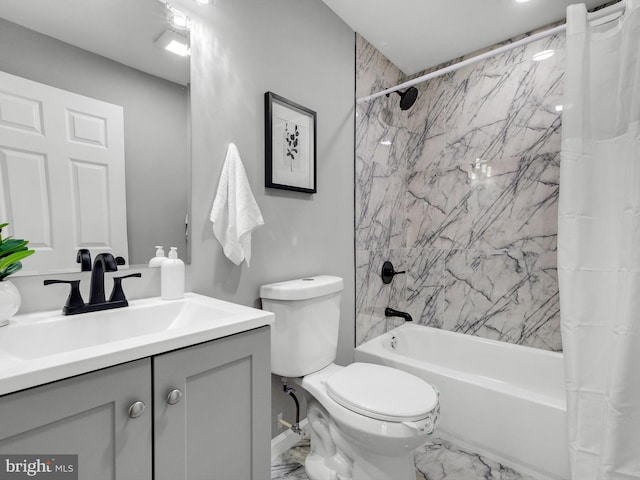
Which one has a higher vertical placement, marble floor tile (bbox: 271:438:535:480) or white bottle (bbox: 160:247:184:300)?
white bottle (bbox: 160:247:184:300)

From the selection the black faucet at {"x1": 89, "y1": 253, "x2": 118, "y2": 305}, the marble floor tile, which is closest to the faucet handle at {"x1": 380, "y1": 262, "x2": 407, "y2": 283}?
the marble floor tile

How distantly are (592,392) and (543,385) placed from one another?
772mm

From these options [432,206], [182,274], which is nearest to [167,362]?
[182,274]

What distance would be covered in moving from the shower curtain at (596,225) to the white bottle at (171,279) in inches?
60.2

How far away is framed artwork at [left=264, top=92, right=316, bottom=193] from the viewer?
156cm

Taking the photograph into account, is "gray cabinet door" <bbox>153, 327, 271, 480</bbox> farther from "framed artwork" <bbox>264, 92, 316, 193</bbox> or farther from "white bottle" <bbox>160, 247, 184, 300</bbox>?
"framed artwork" <bbox>264, 92, 316, 193</bbox>

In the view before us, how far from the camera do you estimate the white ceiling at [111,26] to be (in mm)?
949

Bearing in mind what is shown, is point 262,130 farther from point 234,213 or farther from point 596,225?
point 596,225

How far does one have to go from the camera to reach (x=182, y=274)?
1154 millimetres

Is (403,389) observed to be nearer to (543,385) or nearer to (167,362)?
(167,362)

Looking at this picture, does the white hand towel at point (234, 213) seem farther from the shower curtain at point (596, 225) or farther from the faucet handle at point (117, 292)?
the shower curtain at point (596, 225)

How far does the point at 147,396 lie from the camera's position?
699 millimetres

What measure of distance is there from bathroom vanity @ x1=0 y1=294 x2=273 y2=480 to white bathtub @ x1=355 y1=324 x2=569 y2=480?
1.17 metres

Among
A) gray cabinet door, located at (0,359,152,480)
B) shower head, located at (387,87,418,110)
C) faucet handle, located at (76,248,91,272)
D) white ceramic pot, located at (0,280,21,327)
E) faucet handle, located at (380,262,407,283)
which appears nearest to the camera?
gray cabinet door, located at (0,359,152,480)
